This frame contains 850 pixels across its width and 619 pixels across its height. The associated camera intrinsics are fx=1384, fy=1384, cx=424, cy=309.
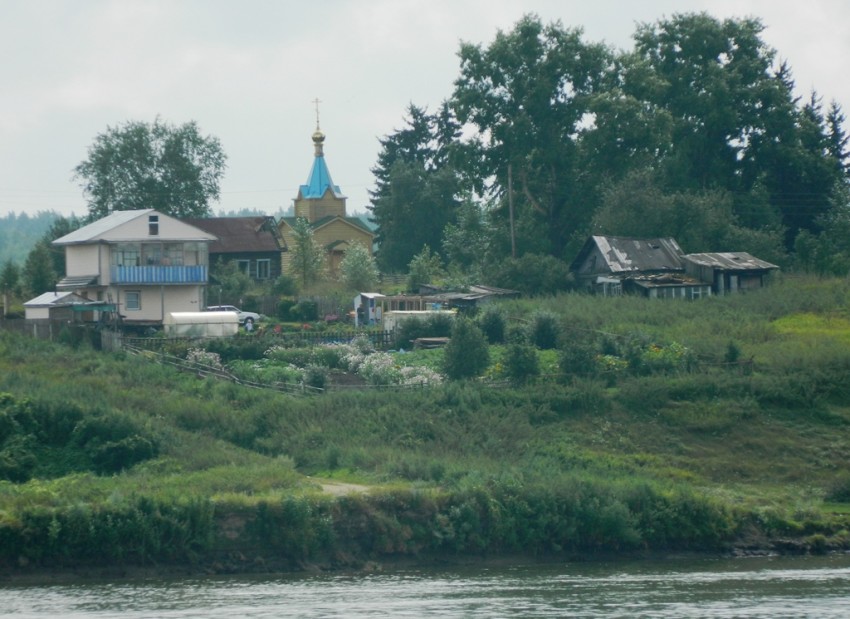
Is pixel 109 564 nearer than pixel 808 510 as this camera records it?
Yes

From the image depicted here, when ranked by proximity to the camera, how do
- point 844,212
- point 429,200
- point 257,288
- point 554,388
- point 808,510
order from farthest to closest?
1. point 429,200
2. point 844,212
3. point 257,288
4. point 554,388
5. point 808,510

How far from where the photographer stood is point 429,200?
86.6 metres

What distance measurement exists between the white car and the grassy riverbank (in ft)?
37.6

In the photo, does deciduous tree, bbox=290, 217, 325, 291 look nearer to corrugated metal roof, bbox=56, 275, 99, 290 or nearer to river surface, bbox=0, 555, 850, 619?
corrugated metal roof, bbox=56, 275, 99, 290

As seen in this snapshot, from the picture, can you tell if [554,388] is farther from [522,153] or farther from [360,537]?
[522,153]

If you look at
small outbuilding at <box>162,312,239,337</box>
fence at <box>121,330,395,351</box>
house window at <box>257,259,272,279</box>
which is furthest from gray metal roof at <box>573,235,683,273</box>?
small outbuilding at <box>162,312,239,337</box>

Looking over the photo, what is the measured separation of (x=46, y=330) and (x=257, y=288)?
17263 millimetres

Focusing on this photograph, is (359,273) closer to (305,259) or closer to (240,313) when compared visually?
(305,259)

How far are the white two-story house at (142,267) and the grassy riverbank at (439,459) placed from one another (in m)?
8.63

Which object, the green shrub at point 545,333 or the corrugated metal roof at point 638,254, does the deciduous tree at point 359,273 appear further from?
the green shrub at point 545,333

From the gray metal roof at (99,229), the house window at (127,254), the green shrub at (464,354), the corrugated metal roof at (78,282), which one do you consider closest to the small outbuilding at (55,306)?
the corrugated metal roof at (78,282)

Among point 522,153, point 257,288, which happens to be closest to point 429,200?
point 522,153

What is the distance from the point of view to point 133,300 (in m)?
60.5

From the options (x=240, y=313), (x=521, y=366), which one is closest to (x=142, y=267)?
(x=240, y=313)
